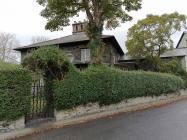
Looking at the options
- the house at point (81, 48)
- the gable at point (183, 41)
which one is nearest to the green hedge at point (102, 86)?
the house at point (81, 48)

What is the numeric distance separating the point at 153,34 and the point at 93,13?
19.2 m

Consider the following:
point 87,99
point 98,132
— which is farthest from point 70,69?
point 98,132

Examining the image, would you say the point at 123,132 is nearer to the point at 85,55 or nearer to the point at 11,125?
the point at 11,125

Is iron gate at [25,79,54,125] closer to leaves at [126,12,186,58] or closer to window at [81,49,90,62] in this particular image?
window at [81,49,90,62]

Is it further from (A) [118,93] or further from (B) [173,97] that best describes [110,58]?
(A) [118,93]

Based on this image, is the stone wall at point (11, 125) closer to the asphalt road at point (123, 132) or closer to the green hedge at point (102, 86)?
the asphalt road at point (123, 132)

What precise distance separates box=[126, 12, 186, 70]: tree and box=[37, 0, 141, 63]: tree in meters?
15.5

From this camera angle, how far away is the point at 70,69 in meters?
14.1

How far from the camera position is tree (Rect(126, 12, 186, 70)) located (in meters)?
36.8

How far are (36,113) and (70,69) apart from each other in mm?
2886

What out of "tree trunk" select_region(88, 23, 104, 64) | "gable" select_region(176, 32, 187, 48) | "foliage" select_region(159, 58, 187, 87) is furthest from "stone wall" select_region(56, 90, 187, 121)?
"gable" select_region(176, 32, 187, 48)

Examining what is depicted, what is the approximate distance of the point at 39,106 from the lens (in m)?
12.6

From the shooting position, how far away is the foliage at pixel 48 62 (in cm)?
1270

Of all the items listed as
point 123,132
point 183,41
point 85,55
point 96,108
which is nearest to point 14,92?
point 123,132
